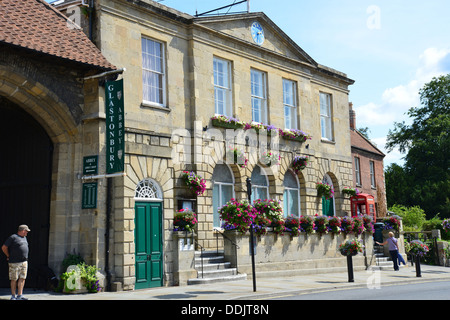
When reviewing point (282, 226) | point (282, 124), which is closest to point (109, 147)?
point (282, 226)

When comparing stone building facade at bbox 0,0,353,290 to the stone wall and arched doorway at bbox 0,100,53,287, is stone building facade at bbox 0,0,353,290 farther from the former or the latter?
the stone wall

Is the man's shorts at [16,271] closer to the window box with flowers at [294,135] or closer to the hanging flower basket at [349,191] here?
the window box with flowers at [294,135]

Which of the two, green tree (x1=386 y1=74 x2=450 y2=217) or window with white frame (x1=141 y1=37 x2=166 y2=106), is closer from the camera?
window with white frame (x1=141 y1=37 x2=166 y2=106)

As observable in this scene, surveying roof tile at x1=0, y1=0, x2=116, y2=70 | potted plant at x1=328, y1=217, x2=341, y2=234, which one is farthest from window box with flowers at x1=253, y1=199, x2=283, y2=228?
roof tile at x1=0, y1=0, x2=116, y2=70

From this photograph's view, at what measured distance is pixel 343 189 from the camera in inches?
985

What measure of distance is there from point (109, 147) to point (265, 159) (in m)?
7.76

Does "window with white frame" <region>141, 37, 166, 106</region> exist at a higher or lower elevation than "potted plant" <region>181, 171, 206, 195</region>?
higher

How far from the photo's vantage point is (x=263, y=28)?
21719mm

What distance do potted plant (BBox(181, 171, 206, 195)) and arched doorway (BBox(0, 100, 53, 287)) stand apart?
14.3 feet

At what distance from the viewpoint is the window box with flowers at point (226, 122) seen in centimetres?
1884

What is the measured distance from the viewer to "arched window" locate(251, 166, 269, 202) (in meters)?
21.0

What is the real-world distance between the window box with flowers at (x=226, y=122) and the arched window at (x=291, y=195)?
3884mm

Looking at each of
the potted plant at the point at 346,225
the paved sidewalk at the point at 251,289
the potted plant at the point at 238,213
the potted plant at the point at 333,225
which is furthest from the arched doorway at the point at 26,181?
the potted plant at the point at 346,225

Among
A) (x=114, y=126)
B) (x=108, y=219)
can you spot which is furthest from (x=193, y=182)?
(x=114, y=126)
